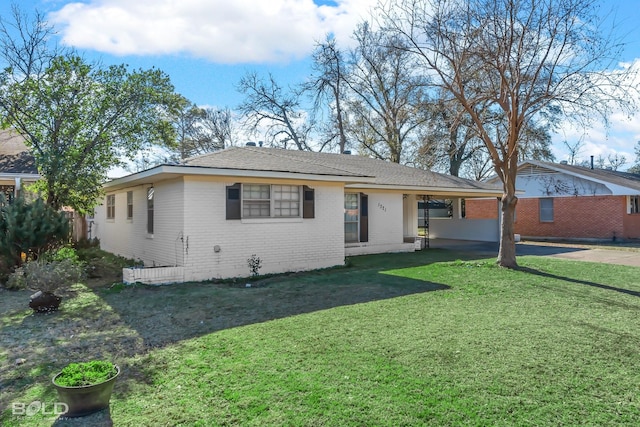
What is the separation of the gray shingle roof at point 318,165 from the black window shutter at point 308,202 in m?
0.56

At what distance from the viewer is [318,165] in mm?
12648

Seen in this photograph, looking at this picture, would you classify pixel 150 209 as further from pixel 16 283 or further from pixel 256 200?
pixel 16 283

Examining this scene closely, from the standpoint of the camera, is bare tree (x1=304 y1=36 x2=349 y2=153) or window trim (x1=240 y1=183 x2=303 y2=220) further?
bare tree (x1=304 y1=36 x2=349 y2=153)

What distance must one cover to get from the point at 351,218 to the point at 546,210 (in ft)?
45.5

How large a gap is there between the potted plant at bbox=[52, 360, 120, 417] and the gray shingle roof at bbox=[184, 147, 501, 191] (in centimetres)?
649

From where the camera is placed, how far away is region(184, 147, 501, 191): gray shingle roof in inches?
416

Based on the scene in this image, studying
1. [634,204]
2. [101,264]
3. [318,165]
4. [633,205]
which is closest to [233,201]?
[318,165]

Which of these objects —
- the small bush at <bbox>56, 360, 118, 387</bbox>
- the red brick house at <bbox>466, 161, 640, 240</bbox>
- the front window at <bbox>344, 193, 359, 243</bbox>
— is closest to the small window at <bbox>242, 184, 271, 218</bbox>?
the front window at <bbox>344, 193, 359, 243</bbox>

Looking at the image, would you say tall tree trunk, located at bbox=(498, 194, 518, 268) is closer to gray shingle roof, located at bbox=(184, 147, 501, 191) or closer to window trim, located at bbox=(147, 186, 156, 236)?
gray shingle roof, located at bbox=(184, 147, 501, 191)

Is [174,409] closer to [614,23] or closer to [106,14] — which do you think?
[106,14]

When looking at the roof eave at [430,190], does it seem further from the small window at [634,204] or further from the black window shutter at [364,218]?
the small window at [634,204]

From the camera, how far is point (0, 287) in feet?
29.9

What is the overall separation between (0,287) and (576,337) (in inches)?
432

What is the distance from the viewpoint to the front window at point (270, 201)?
10.5 m
